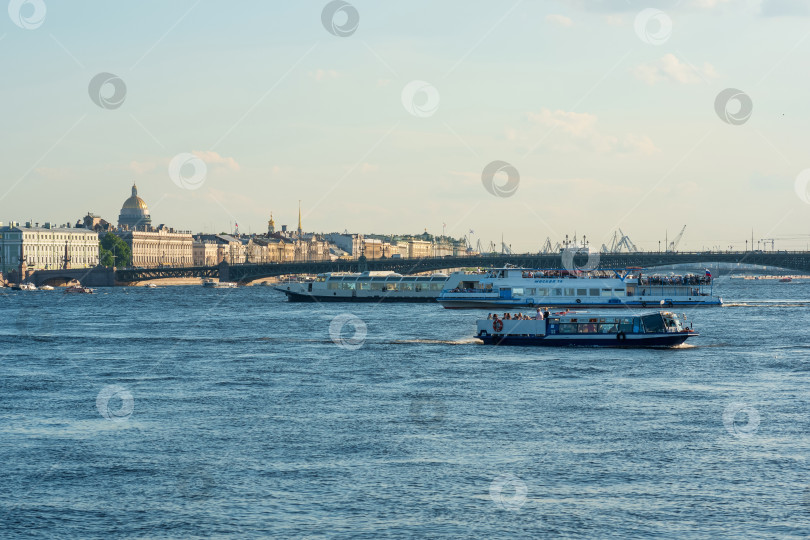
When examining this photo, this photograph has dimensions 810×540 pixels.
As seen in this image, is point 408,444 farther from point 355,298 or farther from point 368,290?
point 368,290

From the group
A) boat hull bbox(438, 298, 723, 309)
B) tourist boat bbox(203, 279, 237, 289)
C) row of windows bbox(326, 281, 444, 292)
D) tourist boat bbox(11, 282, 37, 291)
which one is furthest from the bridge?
boat hull bbox(438, 298, 723, 309)

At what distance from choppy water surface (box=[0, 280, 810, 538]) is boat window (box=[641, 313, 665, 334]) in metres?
2.34

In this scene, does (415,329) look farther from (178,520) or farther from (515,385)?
(178,520)

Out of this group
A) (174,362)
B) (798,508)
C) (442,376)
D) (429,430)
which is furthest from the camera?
(174,362)

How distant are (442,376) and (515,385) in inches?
162

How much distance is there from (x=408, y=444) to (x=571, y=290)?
71.9 m

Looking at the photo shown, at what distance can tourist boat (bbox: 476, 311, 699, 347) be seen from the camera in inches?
2121

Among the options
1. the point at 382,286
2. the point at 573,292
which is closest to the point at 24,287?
the point at 382,286

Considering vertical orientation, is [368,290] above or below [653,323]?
above

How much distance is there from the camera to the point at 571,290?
97562 mm

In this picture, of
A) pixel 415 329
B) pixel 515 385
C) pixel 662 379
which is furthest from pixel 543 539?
pixel 415 329

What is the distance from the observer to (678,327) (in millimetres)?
54125

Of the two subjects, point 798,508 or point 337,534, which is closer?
point 337,534

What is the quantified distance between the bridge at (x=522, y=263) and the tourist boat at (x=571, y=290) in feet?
117
